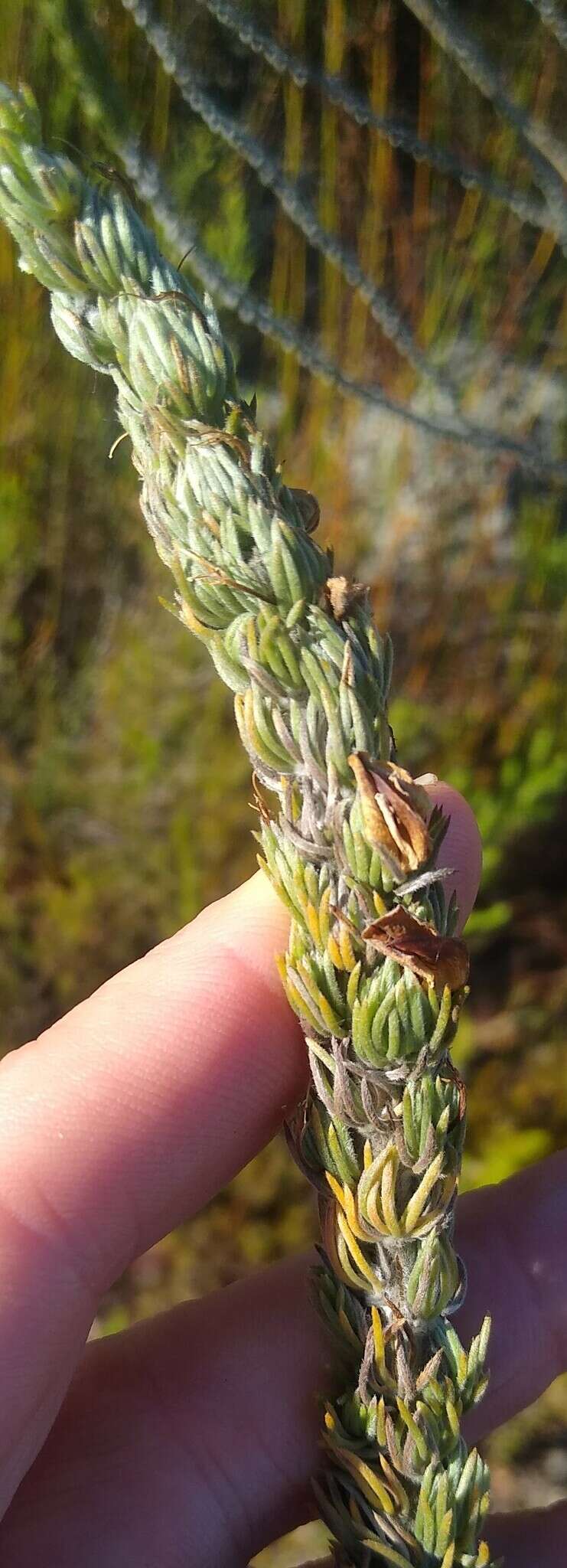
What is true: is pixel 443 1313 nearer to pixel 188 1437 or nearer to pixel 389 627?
pixel 188 1437

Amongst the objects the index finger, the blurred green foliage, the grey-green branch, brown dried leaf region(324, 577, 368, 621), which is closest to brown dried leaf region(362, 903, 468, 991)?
the grey-green branch

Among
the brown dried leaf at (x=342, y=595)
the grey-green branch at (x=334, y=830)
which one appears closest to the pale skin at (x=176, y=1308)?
the grey-green branch at (x=334, y=830)

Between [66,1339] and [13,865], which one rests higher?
[13,865]

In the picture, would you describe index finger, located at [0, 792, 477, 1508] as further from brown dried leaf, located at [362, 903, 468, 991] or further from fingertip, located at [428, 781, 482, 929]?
brown dried leaf, located at [362, 903, 468, 991]

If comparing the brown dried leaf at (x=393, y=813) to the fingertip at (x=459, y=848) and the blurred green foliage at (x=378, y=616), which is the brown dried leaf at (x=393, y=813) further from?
the blurred green foliage at (x=378, y=616)

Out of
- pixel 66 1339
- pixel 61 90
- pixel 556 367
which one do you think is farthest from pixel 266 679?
pixel 556 367
